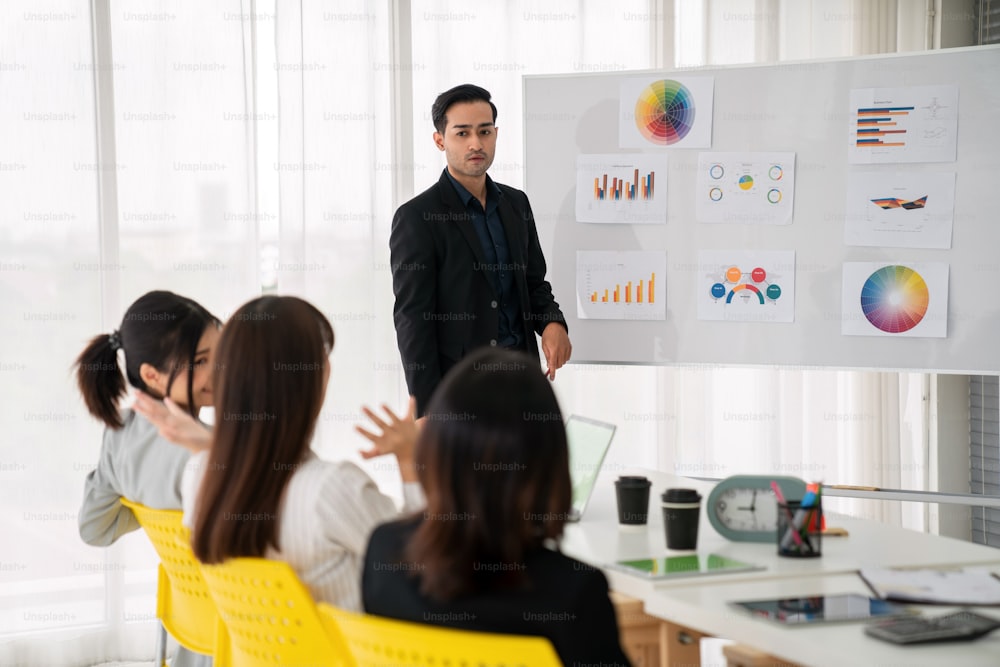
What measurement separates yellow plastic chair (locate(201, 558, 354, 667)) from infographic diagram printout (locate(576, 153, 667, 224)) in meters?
2.32

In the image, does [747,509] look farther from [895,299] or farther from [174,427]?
[895,299]

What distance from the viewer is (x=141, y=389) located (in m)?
2.38

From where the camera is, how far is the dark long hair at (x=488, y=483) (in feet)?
4.13

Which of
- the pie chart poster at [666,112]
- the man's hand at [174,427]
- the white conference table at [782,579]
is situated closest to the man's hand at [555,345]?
the pie chart poster at [666,112]

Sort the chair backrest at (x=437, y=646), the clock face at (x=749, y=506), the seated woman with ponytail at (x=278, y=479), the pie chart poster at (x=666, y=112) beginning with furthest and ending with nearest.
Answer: the pie chart poster at (x=666, y=112) < the clock face at (x=749, y=506) < the seated woman with ponytail at (x=278, y=479) < the chair backrest at (x=437, y=646)

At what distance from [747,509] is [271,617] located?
872 millimetres

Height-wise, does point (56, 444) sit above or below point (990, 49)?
below

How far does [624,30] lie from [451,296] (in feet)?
5.34

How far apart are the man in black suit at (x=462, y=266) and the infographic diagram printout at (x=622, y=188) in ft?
0.98

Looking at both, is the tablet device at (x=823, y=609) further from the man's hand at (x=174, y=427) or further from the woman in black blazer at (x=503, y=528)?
the man's hand at (x=174, y=427)

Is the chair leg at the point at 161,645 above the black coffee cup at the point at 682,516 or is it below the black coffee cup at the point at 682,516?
below

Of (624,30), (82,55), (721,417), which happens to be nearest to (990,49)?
(624,30)

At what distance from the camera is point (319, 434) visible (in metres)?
4.07

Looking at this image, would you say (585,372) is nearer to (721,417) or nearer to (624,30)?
(721,417)
